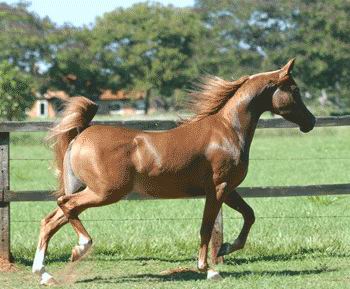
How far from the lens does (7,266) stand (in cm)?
912

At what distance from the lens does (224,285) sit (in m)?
7.80

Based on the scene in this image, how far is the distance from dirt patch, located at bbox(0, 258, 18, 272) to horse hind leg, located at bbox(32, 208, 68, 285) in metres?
1.05

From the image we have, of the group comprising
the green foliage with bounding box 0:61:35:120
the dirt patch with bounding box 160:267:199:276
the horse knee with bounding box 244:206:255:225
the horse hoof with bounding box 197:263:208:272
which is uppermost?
the horse knee with bounding box 244:206:255:225

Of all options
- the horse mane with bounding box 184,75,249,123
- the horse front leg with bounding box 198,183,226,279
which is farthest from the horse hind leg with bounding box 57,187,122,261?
the horse mane with bounding box 184,75,249,123

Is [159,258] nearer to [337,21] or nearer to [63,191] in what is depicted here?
[63,191]

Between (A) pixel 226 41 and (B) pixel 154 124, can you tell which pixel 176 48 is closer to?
(A) pixel 226 41

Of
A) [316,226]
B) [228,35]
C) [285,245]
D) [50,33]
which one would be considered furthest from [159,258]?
[228,35]

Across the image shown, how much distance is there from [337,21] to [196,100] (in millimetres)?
76938

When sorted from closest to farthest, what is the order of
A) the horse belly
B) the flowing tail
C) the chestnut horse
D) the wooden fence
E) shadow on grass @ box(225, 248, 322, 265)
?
the chestnut horse → the horse belly → the flowing tail → the wooden fence → shadow on grass @ box(225, 248, 322, 265)

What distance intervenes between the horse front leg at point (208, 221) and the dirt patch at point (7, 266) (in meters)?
2.07

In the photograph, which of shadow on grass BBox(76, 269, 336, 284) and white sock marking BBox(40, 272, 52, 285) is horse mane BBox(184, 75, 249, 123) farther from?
white sock marking BBox(40, 272, 52, 285)

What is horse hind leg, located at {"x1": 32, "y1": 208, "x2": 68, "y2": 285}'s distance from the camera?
26.2ft

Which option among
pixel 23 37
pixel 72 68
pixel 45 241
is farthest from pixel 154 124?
pixel 23 37

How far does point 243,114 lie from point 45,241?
227 centimetres
